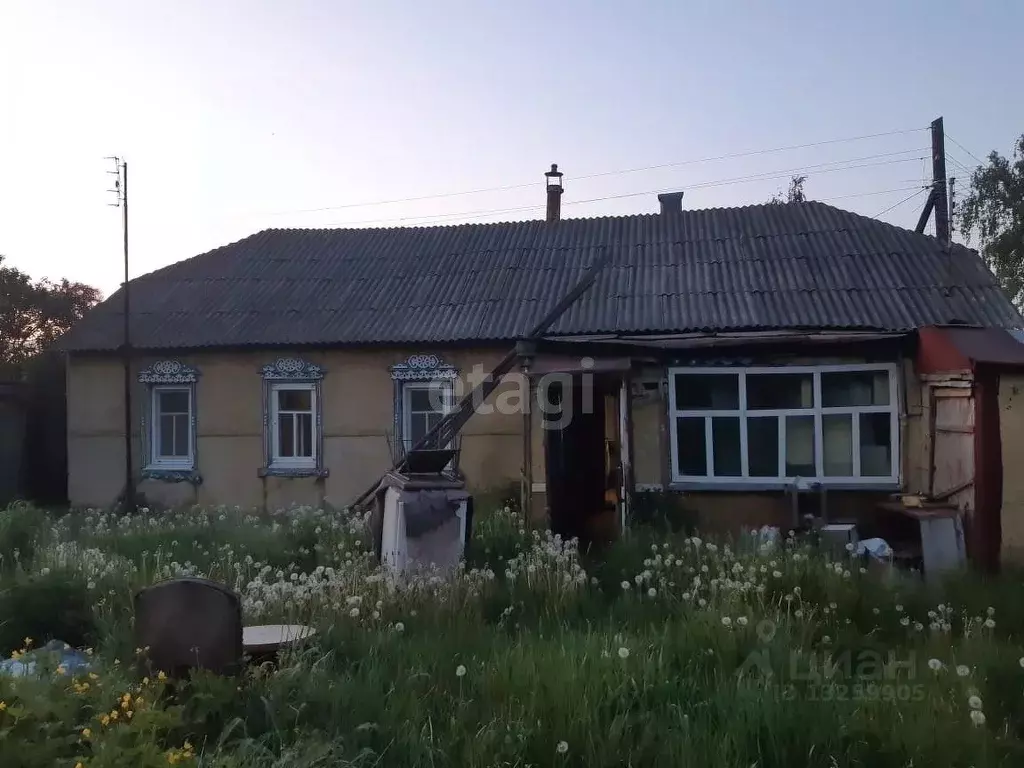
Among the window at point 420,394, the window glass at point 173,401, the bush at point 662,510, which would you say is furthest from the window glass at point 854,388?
the window glass at point 173,401

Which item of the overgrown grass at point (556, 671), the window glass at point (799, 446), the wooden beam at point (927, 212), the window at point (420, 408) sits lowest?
the overgrown grass at point (556, 671)

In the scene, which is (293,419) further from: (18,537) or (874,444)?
(874,444)

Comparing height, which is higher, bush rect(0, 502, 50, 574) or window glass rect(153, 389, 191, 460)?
window glass rect(153, 389, 191, 460)

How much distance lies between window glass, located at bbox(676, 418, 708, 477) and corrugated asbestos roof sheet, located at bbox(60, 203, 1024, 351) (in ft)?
4.13

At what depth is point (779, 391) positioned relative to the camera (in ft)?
35.6

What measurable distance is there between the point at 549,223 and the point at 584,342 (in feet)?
21.0

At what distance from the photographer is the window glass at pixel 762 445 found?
35.5ft

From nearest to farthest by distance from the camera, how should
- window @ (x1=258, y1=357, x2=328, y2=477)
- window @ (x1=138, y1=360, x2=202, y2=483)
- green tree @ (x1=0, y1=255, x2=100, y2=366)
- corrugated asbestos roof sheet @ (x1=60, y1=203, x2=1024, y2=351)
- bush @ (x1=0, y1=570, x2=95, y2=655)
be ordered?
bush @ (x1=0, y1=570, x2=95, y2=655)
corrugated asbestos roof sheet @ (x1=60, y1=203, x2=1024, y2=351)
window @ (x1=258, y1=357, x2=328, y2=477)
window @ (x1=138, y1=360, x2=202, y2=483)
green tree @ (x1=0, y1=255, x2=100, y2=366)

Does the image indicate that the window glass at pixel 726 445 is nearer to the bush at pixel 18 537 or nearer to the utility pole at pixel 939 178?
the utility pole at pixel 939 178

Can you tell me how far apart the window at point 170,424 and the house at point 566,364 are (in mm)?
35

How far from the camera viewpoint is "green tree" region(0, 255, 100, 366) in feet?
60.3

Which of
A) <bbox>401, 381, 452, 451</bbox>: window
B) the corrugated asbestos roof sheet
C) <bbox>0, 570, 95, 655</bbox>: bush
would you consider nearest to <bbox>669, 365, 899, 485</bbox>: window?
the corrugated asbestos roof sheet

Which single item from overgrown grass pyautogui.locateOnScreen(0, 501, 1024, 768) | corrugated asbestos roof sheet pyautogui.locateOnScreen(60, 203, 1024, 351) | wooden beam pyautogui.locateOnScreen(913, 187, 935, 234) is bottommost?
overgrown grass pyautogui.locateOnScreen(0, 501, 1024, 768)

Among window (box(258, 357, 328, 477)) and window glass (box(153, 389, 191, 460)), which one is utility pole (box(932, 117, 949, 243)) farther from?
window glass (box(153, 389, 191, 460))
